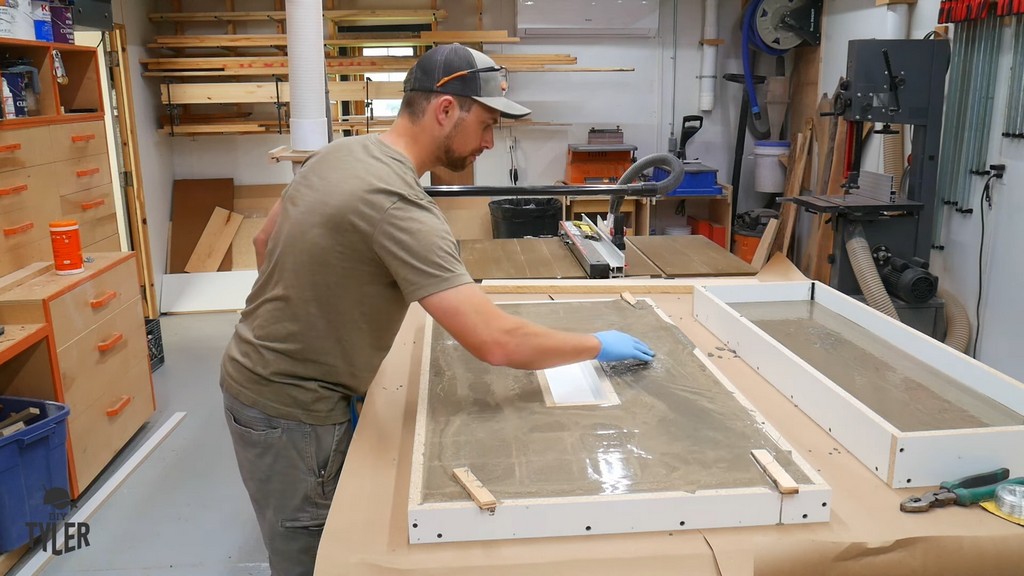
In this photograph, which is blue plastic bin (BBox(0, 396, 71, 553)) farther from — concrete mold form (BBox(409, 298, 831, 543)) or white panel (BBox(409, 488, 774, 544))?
white panel (BBox(409, 488, 774, 544))

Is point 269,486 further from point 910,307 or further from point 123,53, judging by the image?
point 123,53

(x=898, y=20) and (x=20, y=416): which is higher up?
(x=898, y=20)

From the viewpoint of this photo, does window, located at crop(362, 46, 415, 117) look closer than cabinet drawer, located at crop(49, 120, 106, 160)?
No

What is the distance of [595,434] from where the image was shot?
4.64ft

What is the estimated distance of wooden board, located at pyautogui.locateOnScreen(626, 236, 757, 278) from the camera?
276cm

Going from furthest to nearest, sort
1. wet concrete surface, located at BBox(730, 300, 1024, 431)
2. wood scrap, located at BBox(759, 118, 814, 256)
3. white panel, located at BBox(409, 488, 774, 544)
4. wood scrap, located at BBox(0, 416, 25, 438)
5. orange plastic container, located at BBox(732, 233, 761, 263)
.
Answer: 1. orange plastic container, located at BBox(732, 233, 761, 263)
2. wood scrap, located at BBox(759, 118, 814, 256)
3. wood scrap, located at BBox(0, 416, 25, 438)
4. wet concrete surface, located at BBox(730, 300, 1024, 431)
5. white panel, located at BBox(409, 488, 774, 544)

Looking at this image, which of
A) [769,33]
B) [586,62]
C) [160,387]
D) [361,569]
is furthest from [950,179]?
[160,387]

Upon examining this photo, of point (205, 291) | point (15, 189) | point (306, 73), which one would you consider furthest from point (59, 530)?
point (205, 291)

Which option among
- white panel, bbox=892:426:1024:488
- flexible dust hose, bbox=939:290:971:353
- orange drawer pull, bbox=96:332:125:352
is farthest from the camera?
flexible dust hose, bbox=939:290:971:353

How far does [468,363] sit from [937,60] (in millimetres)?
2554

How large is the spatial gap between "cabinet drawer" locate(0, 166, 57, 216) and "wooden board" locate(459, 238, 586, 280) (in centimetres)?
178

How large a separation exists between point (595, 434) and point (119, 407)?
2.59m

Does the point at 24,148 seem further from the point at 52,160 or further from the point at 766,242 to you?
the point at 766,242

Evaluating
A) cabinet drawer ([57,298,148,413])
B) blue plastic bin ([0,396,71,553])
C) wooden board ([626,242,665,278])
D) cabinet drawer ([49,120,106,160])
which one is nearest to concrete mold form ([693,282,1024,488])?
wooden board ([626,242,665,278])
